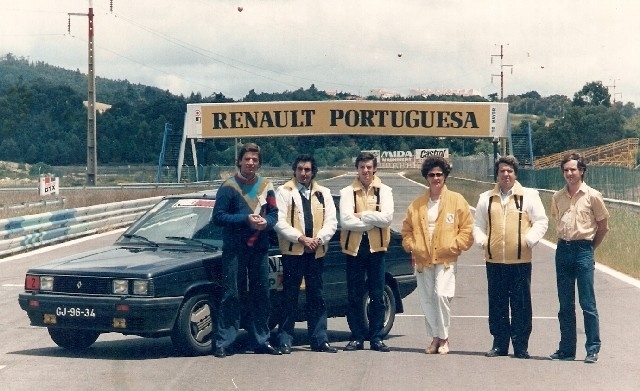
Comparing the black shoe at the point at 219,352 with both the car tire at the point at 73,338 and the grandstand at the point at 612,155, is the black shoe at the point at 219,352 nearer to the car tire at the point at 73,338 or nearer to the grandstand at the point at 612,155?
the car tire at the point at 73,338

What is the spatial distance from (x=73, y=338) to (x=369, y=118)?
1980 inches

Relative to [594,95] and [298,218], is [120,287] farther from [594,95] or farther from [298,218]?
[594,95]

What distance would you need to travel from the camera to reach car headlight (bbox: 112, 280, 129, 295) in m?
9.76

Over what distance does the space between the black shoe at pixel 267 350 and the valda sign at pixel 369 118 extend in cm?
4951

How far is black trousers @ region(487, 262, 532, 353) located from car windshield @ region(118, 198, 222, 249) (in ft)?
8.37

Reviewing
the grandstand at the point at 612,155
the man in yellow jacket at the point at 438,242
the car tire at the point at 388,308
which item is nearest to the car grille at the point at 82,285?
the man in yellow jacket at the point at 438,242

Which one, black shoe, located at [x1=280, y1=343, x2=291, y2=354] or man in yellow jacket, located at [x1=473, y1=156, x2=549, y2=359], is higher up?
man in yellow jacket, located at [x1=473, y1=156, x2=549, y2=359]

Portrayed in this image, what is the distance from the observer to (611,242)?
24.0 m

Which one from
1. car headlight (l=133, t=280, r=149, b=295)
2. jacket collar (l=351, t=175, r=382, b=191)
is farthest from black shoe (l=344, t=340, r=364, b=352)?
car headlight (l=133, t=280, r=149, b=295)

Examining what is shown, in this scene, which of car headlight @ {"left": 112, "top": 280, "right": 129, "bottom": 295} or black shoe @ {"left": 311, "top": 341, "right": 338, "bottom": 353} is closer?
car headlight @ {"left": 112, "top": 280, "right": 129, "bottom": 295}

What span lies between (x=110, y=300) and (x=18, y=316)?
12.6ft

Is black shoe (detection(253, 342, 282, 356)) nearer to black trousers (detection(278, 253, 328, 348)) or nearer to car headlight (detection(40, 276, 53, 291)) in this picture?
black trousers (detection(278, 253, 328, 348))

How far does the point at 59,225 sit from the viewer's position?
85.3 feet

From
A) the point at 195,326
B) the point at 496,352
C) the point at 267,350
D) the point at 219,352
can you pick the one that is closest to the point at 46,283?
the point at 195,326
